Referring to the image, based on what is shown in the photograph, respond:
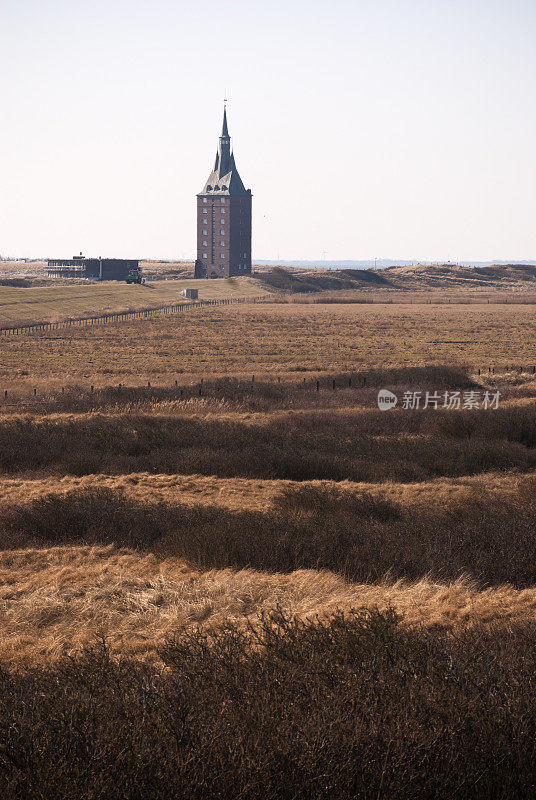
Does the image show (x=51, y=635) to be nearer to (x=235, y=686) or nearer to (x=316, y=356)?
(x=235, y=686)

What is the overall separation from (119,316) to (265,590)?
247ft

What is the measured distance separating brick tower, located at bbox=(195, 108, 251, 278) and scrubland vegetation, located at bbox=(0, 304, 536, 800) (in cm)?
12352

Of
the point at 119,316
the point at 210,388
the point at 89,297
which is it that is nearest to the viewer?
the point at 210,388

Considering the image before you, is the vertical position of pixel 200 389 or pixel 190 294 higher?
pixel 190 294

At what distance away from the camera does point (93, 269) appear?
451ft

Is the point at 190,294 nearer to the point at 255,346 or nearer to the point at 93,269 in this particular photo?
the point at 93,269

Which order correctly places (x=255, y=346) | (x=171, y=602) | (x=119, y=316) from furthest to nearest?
(x=119, y=316) → (x=255, y=346) → (x=171, y=602)

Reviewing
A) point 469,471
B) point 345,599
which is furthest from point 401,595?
point 469,471

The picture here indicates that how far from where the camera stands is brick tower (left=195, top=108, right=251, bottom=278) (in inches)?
6265

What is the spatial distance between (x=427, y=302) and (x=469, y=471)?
105399 mm

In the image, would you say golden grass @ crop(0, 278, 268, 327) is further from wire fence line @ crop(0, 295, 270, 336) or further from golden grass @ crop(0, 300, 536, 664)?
golden grass @ crop(0, 300, 536, 664)

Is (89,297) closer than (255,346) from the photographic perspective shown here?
No

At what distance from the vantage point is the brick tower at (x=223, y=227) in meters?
159

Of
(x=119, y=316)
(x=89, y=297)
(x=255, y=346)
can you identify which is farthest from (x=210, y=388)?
(x=89, y=297)
